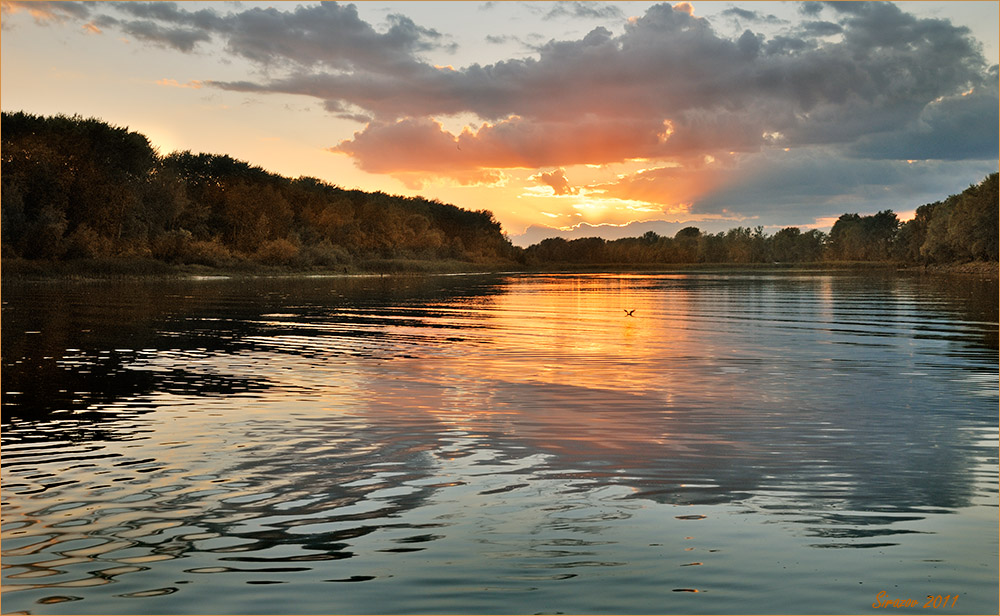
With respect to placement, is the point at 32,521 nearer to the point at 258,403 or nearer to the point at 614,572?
the point at 614,572

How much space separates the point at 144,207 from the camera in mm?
127688

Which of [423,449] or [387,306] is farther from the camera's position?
[387,306]

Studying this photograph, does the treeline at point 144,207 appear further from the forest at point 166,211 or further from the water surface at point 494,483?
the water surface at point 494,483

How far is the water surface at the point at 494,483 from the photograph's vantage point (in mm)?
8867

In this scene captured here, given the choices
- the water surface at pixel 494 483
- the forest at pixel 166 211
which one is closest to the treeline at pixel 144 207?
the forest at pixel 166 211

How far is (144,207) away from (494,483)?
417 ft

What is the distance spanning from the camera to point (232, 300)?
6694cm

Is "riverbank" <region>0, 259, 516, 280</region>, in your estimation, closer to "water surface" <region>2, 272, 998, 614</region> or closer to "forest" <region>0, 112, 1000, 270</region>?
"forest" <region>0, 112, 1000, 270</region>

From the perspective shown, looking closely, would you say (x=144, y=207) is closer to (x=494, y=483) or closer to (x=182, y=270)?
(x=182, y=270)

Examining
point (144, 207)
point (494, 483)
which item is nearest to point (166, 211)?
point (144, 207)

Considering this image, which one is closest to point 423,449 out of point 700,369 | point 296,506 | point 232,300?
point 296,506

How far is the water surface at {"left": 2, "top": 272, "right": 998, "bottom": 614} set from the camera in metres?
8.87

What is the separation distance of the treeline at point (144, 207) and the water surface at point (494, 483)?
79658mm

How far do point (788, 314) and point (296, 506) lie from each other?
46138mm
